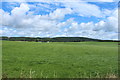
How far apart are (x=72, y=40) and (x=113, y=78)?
56.7 metres

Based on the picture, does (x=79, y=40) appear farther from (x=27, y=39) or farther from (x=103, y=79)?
(x=103, y=79)

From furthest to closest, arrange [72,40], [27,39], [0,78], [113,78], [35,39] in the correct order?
1. [72,40]
2. [35,39]
3. [27,39]
4. [113,78]
5. [0,78]

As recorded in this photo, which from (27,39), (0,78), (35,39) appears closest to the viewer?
(0,78)

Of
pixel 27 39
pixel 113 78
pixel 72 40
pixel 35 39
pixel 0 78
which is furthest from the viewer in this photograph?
pixel 72 40

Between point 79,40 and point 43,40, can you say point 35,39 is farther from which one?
point 79,40

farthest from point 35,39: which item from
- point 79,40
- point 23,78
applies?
point 23,78

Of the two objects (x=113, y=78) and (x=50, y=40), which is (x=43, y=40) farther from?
(x=113, y=78)

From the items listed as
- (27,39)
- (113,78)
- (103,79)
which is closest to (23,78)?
(103,79)

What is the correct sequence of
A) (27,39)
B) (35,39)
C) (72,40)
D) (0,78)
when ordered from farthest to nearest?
(72,40) < (35,39) < (27,39) < (0,78)

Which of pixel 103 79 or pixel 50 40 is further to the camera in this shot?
pixel 50 40

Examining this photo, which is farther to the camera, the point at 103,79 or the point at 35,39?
the point at 35,39

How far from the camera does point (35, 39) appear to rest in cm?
5612

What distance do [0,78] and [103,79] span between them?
2.80m

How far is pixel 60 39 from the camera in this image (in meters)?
58.5
